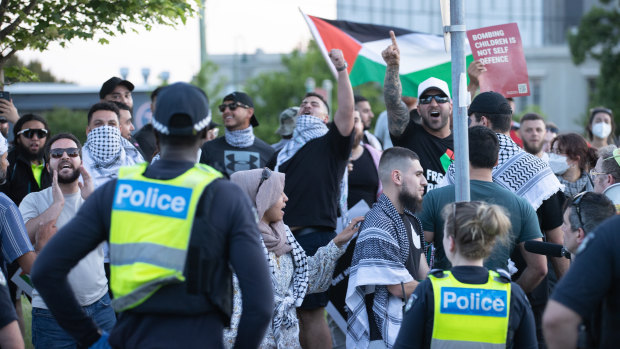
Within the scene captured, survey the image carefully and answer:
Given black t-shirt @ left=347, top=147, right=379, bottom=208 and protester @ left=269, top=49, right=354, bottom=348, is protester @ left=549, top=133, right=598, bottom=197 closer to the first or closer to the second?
black t-shirt @ left=347, top=147, right=379, bottom=208

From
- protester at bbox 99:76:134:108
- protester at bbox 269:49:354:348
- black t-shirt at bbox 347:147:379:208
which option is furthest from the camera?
protester at bbox 99:76:134:108

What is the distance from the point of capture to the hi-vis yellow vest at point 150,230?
122 inches

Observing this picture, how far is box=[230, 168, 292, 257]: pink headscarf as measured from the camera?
5.61 m

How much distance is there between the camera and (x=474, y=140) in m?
4.84

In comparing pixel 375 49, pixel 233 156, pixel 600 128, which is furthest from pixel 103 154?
pixel 600 128

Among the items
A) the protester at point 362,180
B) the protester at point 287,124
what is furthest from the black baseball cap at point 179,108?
the protester at point 287,124

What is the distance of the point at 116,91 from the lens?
7945 millimetres

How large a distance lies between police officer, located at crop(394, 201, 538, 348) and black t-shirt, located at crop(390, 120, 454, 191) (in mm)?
2376

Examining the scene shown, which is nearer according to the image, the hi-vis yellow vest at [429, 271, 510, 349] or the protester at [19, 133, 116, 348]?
the hi-vis yellow vest at [429, 271, 510, 349]

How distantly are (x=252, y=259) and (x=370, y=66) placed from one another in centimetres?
523

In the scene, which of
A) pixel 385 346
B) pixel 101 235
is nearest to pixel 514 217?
pixel 385 346

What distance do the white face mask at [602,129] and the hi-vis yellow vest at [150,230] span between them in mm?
7422

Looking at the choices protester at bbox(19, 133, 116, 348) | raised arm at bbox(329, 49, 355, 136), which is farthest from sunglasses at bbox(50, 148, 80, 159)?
raised arm at bbox(329, 49, 355, 136)

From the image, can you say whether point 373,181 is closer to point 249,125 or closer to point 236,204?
point 249,125
